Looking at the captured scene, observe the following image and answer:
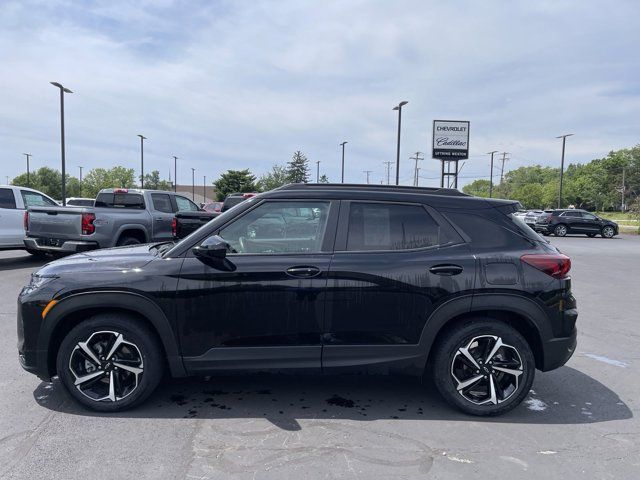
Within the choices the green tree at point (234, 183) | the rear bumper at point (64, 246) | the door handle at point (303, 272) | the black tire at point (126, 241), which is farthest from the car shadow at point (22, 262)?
the green tree at point (234, 183)

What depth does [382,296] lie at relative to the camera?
3.76 meters

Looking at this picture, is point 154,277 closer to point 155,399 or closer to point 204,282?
point 204,282

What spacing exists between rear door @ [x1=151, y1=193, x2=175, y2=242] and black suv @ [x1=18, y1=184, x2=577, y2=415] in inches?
307

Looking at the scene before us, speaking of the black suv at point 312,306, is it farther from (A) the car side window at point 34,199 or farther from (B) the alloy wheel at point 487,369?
(A) the car side window at point 34,199

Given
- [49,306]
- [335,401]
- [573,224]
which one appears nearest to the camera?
[49,306]

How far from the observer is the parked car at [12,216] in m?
11.5

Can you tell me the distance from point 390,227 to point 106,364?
2468 millimetres

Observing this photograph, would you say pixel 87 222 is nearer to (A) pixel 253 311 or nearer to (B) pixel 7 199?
(B) pixel 7 199

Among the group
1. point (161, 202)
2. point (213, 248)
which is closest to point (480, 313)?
point (213, 248)

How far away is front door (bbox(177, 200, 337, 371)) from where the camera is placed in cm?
370

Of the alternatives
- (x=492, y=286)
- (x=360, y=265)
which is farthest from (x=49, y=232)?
(x=492, y=286)

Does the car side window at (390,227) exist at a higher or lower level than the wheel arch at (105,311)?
higher

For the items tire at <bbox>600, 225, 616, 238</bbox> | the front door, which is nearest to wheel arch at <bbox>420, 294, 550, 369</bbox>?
the front door

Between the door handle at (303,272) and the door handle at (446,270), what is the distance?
908 millimetres
